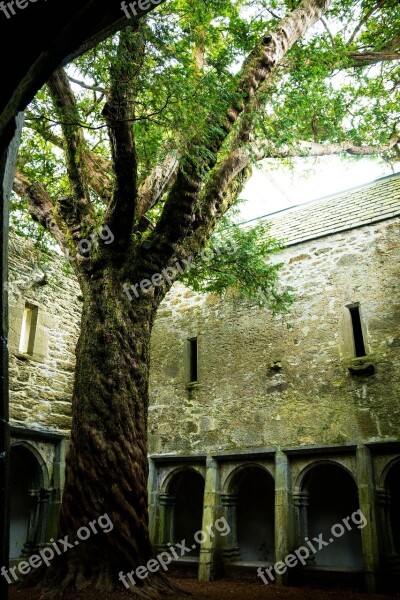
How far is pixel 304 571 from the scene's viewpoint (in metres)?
6.24

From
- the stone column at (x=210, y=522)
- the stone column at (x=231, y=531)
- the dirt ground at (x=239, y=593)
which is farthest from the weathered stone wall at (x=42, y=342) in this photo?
the dirt ground at (x=239, y=593)

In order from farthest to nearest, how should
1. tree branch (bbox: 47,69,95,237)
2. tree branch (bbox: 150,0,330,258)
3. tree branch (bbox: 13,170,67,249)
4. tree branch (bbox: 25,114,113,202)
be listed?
1. tree branch (bbox: 25,114,113,202)
2. tree branch (bbox: 13,170,67,249)
3. tree branch (bbox: 47,69,95,237)
4. tree branch (bbox: 150,0,330,258)

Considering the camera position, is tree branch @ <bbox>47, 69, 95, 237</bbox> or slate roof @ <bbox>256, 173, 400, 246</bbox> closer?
tree branch @ <bbox>47, 69, 95, 237</bbox>

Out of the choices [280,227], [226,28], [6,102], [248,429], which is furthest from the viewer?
[280,227]

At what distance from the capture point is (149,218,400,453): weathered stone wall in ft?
21.5

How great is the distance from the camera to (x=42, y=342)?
7711 mm

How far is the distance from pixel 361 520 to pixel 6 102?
613cm

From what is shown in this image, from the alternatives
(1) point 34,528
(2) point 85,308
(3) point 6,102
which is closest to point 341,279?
(2) point 85,308

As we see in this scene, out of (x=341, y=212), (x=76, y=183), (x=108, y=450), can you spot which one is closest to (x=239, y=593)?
(x=108, y=450)

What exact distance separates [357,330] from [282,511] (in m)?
2.73

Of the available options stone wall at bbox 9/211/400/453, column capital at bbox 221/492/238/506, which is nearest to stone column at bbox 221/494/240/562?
column capital at bbox 221/492/238/506

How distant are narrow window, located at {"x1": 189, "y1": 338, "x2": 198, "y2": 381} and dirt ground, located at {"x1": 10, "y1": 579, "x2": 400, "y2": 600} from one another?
123 inches

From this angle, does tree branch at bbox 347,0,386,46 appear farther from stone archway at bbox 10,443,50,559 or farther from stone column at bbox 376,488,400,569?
stone archway at bbox 10,443,50,559

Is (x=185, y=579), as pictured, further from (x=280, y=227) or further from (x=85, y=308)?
(x=280, y=227)
